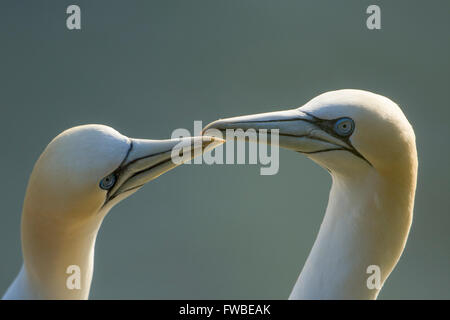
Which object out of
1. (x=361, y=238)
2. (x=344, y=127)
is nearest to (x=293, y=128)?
(x=344, y=127)

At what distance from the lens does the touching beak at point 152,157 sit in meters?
3.49

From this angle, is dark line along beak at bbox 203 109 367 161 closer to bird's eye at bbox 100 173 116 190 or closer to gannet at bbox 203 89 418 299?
gannet at bbox 203 89 418 299

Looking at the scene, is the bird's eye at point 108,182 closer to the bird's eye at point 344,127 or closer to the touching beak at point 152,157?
the touching beak at point 152,157

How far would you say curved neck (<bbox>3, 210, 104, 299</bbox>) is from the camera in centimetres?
346

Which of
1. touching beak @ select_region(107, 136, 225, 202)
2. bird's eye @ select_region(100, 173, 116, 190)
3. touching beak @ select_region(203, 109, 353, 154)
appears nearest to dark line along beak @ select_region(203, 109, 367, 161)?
touching beak @ select_region(203, 109, 353, 154)

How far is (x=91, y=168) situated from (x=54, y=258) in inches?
22.6

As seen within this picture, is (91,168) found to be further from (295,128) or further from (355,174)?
(355,174)

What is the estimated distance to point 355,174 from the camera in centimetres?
341

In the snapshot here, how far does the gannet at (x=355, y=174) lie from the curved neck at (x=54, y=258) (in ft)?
2.87

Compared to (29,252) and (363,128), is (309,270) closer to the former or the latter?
(363,128)

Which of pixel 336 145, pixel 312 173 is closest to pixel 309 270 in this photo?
pixel 336 145

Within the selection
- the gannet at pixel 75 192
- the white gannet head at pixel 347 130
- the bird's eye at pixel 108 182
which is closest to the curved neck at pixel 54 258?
the gannet at pixel 75 192
